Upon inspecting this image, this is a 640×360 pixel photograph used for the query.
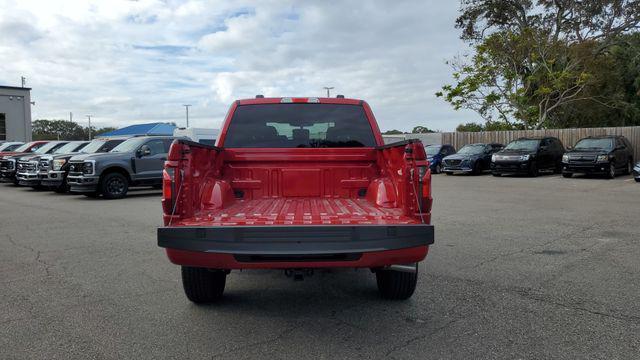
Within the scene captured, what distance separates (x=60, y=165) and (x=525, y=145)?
18727 mm

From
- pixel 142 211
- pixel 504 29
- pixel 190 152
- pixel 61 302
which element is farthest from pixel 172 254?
pixel 504 29

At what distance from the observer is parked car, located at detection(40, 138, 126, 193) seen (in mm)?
16109

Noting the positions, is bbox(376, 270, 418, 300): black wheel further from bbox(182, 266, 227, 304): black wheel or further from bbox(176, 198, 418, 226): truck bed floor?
bbox(182, 266, 227, 304): black wheel

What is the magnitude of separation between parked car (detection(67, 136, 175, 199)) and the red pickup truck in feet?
34.3

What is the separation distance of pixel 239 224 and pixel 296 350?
995mm

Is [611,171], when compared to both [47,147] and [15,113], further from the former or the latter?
[15,113]

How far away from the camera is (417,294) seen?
4.98 meters

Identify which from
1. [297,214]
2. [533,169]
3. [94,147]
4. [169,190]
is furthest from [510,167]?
[169,190]

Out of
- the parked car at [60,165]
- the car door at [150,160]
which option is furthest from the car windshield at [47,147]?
the car door at [150,160]

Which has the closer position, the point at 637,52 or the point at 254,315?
the point at 254,315

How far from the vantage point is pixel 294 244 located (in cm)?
364

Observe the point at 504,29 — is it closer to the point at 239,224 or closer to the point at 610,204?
the point at 610,204

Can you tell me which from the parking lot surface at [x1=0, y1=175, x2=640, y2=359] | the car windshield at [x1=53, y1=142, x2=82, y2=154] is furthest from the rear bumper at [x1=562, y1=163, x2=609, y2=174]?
the car windshield at [x1=53, y1=142, x2=82, y2=154]

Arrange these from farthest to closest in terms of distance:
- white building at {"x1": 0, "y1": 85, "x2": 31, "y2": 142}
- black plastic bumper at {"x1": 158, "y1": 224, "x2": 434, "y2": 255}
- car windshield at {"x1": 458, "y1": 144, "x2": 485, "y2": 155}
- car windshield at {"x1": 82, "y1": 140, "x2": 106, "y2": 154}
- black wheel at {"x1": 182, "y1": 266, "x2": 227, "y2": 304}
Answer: white building at {"x1": 0, "y1": 85, "x2": 31, "y2": 142} → car windshield at {"x1": 458, "y1": 144, "x2": 485, "y2": 155} → car windshield at {"x1": 82, "y1": 140, "x2": 106, "y2": 154} → black wheel at {"x1": 182, "y1": 266, "x2": 227, "y2": 304} → black plastic bumper at {"x1": 158, "y1": 224, "x2": 434, "y2": 255}
